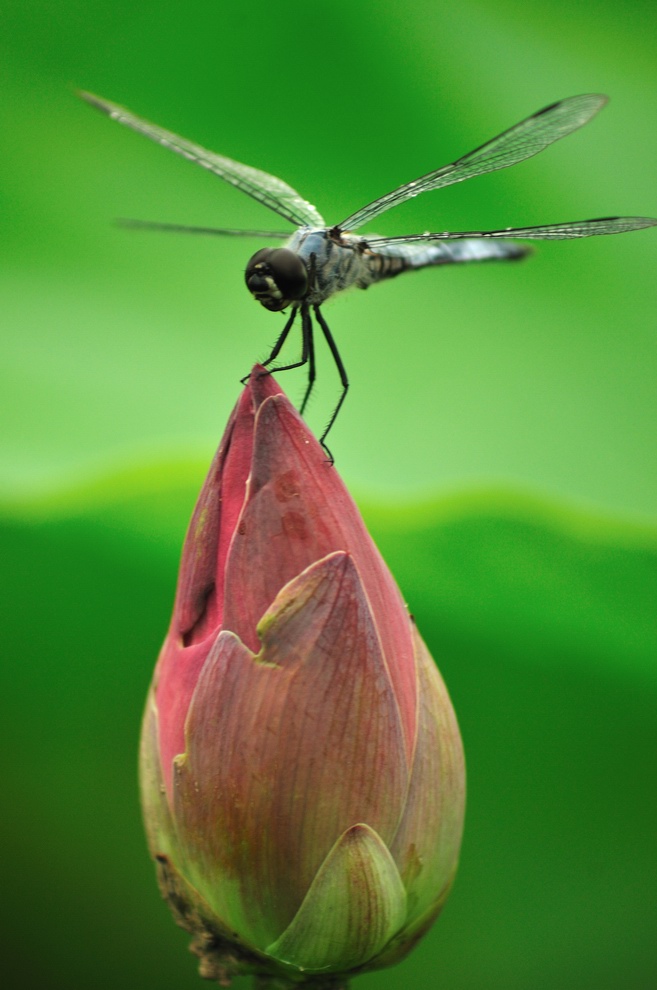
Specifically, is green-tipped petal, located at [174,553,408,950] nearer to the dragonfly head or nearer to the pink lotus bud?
the pink lotus bud

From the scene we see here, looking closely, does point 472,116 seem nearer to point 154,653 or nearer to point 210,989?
point 154,653

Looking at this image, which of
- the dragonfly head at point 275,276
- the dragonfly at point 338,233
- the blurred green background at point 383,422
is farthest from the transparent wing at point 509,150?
the blurred green background at point 383,422

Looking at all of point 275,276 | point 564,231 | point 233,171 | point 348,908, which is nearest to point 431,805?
point 348,908

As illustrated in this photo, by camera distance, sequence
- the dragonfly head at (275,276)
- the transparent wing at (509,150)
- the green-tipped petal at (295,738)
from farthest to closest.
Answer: the transparent wing at (509,150) < the dragonfly head at (275,276) < the green-tipped petal at (295,738)

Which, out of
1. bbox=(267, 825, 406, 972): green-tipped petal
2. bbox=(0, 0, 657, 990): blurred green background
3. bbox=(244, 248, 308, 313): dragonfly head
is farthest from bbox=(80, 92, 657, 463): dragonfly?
bbox=(267, 825, 406, 972): green-tipped petal

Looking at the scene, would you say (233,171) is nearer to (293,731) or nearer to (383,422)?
(383,422)

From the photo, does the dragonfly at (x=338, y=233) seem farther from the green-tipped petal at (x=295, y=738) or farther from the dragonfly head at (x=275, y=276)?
the green-tipped petal at (x=295, y=738)
